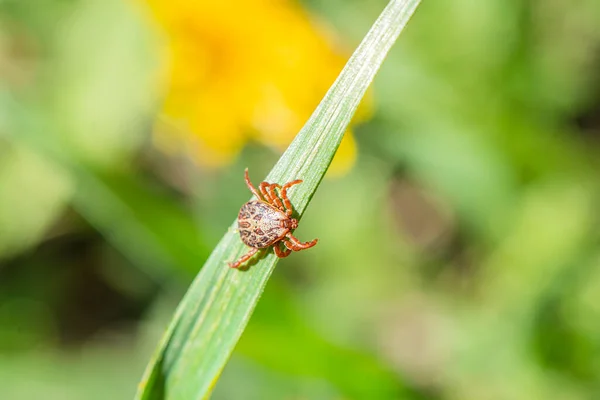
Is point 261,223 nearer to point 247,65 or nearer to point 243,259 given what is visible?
point 243,259

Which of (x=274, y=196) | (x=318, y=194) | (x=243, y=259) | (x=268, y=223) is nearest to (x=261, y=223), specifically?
(x=268, y=223)

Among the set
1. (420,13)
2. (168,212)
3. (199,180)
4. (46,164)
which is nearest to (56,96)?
(46,164)

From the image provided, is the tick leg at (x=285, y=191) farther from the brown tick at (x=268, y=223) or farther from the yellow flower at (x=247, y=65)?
the yellow flower at (x=247, y=65)

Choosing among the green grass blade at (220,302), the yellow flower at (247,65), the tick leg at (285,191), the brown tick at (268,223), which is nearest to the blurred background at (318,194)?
the yellow flower at (247,65)

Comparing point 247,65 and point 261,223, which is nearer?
point 261,223

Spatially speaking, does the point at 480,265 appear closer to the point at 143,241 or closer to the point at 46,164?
the point at 143,241
